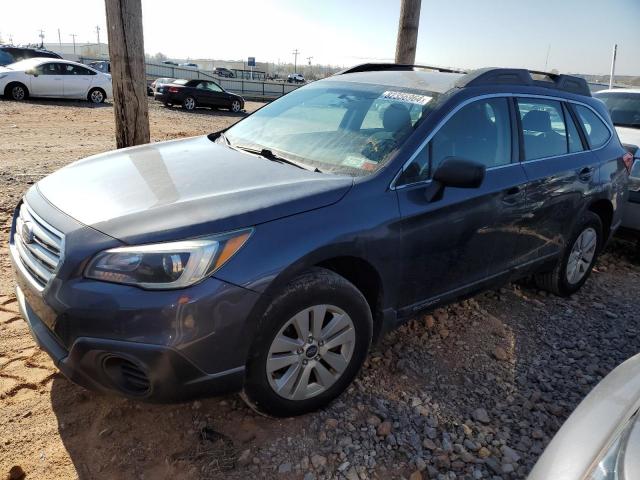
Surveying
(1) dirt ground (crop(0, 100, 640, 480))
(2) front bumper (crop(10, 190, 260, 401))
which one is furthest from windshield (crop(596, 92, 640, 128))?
(2) front bumper (crop(10, 190, 260, 401))

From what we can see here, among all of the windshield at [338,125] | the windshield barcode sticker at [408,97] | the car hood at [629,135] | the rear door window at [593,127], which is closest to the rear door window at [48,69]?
the windshield at [338,125]

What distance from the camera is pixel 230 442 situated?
8.20 ft

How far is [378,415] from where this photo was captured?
9.08 feet

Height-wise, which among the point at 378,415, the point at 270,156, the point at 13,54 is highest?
the point at 13,54

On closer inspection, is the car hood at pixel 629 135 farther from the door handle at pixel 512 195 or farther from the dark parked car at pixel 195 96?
the dark parked car at pixel 195 96

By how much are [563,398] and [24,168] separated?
286 inches

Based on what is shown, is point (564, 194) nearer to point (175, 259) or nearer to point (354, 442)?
point (354, 442)

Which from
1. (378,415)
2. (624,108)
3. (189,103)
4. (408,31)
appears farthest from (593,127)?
(189,103)

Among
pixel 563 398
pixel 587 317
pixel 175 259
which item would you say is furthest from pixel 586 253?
pixel 175 259

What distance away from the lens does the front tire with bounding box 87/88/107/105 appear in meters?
18.4

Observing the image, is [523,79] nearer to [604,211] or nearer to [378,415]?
[604,211]

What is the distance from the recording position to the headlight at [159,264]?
2.10 metres

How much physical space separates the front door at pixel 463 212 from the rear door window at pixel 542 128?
0.20 m

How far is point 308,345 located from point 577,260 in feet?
9.66
